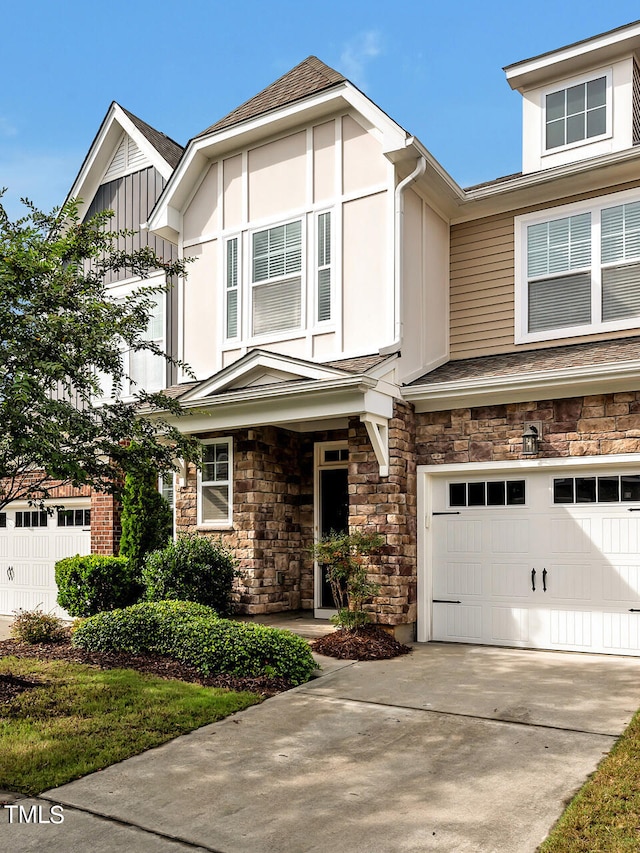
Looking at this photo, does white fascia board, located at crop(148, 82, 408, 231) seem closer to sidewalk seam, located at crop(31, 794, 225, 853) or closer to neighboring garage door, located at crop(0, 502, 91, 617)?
neighboring garage door, located at crop(0, 502, 91, 617)

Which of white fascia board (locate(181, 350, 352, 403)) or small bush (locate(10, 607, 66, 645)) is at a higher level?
white fascia board (locate(181, 350, 352, 403))

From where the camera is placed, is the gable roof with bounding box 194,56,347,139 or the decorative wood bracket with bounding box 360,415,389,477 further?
the gable roof with bounding box 194,56,347,139

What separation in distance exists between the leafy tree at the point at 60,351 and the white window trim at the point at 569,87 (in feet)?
21.1

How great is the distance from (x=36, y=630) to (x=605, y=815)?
306 inches

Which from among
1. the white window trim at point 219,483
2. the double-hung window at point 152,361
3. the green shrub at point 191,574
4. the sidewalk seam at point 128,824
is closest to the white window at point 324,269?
the white window trim at point 219,483

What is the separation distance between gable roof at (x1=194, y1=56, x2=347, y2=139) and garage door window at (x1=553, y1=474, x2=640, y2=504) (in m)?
6.11

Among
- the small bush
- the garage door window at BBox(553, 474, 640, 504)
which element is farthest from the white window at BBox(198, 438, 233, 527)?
the garage door window at BBox(553, 474, 640, 504)

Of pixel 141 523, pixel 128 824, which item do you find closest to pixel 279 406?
pixel 141 523

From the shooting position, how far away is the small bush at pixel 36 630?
10016 millimetres

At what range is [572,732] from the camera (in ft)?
19.6

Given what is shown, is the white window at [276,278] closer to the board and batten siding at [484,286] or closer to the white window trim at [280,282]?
the white window trim at [280,282]

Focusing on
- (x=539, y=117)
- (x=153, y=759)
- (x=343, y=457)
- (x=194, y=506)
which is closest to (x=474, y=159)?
(x=539, y=117)

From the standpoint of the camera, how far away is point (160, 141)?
1497cm

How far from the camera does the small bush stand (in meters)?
10.0
